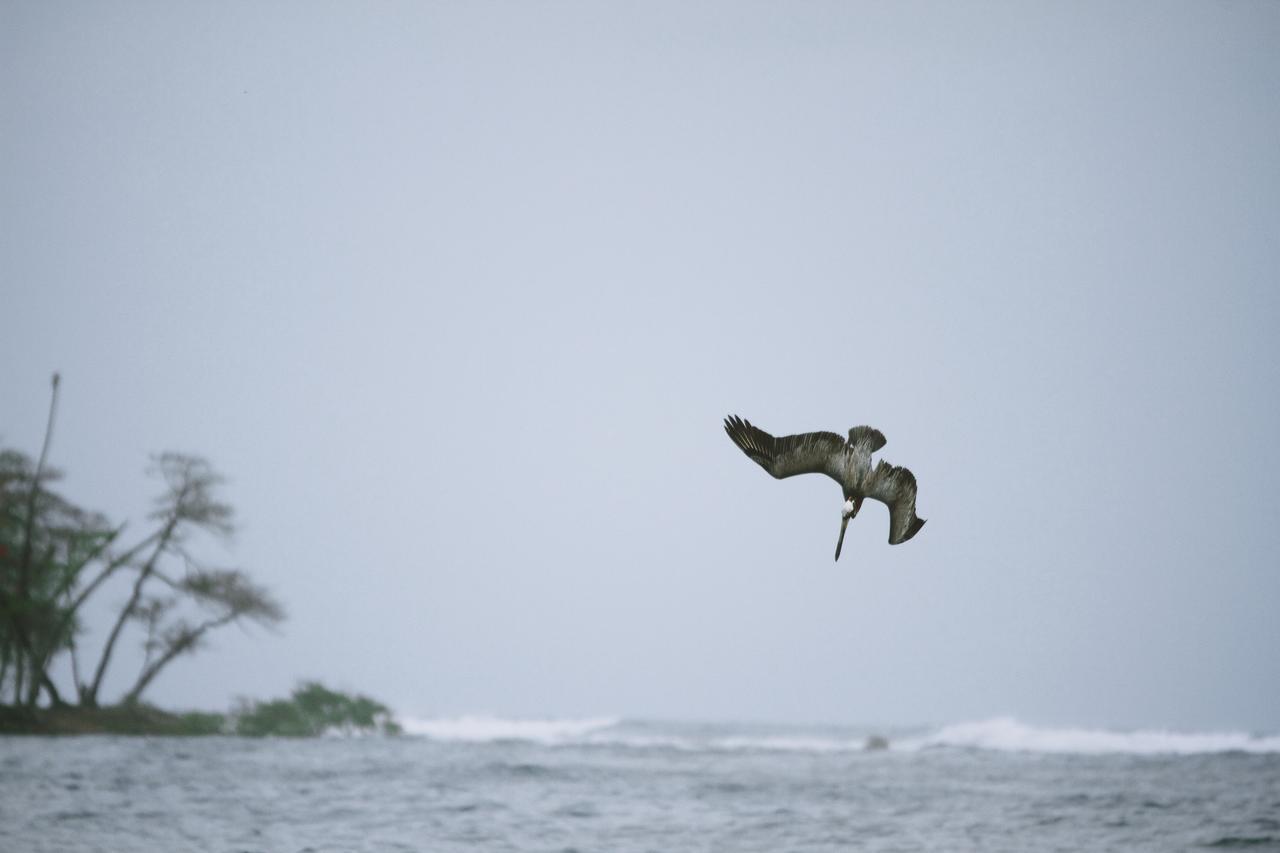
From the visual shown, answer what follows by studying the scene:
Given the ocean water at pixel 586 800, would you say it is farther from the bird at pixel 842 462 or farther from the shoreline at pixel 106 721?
the bird at pixel 842 462

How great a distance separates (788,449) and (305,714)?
3031 centimetres

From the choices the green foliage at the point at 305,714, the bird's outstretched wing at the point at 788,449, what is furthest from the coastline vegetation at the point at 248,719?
the bird's outstretched wing at the point at 788,449

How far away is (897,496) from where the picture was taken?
11023mm

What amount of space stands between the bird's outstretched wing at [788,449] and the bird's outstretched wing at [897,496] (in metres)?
0.45

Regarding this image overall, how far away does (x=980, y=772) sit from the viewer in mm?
30094

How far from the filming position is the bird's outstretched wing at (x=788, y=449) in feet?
34.8

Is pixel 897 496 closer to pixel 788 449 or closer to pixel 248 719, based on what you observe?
pixel 788 449

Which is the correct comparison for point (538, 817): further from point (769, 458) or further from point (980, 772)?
point (980, 772)

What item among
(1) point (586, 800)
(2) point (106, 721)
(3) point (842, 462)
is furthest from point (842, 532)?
(2) point (106, 721)

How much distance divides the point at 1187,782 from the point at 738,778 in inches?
395

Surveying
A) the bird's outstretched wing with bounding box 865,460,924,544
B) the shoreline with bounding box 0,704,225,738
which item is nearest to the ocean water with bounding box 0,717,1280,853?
the shoreline with bounding box 0,704,225,738

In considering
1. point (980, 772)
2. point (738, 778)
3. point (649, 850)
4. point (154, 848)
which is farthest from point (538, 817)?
point (980, 772)

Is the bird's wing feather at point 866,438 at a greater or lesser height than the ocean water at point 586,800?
greater

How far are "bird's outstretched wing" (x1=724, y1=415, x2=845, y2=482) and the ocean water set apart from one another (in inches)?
330
